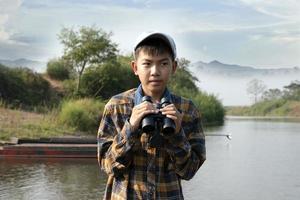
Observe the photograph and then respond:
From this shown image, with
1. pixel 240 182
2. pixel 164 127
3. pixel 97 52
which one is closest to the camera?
pixel 164 127

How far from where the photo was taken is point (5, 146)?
49.1 ft

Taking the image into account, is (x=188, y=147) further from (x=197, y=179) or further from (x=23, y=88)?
(x=23, y=88)

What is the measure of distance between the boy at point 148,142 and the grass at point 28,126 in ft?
50.8

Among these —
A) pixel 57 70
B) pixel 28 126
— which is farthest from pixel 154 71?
pixel 57 70

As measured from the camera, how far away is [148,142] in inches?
78.5

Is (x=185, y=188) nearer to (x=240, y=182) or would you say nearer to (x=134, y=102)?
(x=240, y=182)

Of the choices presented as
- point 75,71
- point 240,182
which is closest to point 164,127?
point 240,182

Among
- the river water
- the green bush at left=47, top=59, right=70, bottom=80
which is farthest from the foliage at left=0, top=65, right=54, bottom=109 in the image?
the river water

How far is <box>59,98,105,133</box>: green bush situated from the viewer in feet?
66.1

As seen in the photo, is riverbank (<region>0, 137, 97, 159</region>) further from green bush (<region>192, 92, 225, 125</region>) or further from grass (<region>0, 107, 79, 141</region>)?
green bush (<region>192, 92, 225, 125</region>)

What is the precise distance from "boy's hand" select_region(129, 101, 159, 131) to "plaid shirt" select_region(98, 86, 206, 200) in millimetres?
32

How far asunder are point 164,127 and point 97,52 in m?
25.0

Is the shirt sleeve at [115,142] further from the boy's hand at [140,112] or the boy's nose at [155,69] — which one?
the boy's nose at [155,69]

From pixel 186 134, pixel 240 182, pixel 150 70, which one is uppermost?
pixel 150 70
